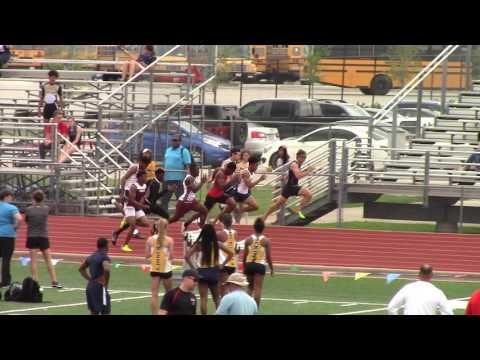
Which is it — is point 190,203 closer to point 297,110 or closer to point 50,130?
point 50,130

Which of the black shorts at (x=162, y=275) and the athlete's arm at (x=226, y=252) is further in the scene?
the athlete's arm at (x=226, y=252)

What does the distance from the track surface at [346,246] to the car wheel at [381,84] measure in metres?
25.3

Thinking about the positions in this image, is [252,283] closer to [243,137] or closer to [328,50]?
[243,137]

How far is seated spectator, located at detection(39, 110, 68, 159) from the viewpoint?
2902 centimetres

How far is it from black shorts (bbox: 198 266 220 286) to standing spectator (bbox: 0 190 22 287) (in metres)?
3.65

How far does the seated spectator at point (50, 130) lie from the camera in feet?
95.2

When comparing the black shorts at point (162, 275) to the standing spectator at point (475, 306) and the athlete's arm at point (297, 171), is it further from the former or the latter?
the athlete's arm at point (297, 171)

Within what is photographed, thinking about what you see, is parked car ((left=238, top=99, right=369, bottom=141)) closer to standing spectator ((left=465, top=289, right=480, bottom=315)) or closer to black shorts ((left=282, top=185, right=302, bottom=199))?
black shorts ((left=282, top=185, right=302, bottom=199))

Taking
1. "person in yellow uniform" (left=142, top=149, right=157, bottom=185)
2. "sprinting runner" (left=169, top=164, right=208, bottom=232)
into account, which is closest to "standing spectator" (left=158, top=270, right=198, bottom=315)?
"sprinting runner" (left=169, top=164, right=208, bottom=232)

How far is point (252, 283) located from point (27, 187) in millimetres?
11567

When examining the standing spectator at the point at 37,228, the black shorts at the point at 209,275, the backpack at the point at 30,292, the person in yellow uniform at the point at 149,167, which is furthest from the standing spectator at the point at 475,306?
the person in yellow uniform at the point at 149,167

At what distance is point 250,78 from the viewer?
2208 inches

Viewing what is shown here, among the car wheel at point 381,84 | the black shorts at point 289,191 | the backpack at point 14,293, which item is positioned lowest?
the backpack at point 14,293
